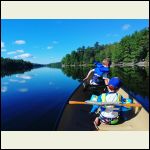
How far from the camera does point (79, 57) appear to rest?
183 meters

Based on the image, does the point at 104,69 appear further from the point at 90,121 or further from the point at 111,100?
the point at 111,100

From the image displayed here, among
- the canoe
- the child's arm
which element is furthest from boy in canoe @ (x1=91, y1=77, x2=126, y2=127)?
the child's arm

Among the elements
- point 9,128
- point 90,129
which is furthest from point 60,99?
point 90,129

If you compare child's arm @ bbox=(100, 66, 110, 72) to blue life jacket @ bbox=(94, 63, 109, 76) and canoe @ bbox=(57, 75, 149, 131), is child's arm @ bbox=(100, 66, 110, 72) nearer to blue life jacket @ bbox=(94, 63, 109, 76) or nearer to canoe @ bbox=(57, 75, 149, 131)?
blue life jacket @ bbox=(94, 63, 109, 76)

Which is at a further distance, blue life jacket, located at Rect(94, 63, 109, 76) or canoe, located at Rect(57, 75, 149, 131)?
blue life jacket, located at Rect(94, 63, 109, 76)

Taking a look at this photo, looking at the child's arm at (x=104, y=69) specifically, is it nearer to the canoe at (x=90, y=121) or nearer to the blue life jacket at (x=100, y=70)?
the blue life jacket at (x=100, y=70)

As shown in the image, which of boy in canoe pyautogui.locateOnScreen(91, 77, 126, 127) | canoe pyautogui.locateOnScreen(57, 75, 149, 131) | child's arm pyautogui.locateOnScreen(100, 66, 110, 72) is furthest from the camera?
child's arm pyautogui.locateOnScreen(100, 66, 110, 72)

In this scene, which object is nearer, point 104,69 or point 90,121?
point 90,121

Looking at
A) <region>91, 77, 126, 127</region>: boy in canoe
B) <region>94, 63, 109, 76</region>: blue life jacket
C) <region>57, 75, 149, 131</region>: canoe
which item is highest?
<region>94, 63, 109, 76</region>: blue life jacket

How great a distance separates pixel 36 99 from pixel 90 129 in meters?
13.4

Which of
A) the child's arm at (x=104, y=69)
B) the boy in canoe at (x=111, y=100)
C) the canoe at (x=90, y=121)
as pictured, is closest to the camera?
the boy in canoe at (x=111, y=100)

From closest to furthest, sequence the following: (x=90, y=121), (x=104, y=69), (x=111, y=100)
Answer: (x=111, y=100)
(x=90, y=121)
(x=104, y=69)

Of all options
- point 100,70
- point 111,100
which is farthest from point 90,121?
point 100,70

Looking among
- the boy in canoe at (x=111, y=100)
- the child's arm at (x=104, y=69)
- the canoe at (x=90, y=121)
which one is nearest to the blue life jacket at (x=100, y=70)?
the child's arm at (x=104, y=69)
